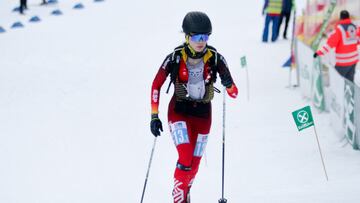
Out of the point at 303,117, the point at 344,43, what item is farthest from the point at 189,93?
the point at 344,43

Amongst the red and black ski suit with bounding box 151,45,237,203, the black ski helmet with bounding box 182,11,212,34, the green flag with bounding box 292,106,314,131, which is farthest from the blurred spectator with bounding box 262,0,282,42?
the black ski helmet with bounding box 182,11,212,34

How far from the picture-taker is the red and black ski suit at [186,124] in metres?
5.34

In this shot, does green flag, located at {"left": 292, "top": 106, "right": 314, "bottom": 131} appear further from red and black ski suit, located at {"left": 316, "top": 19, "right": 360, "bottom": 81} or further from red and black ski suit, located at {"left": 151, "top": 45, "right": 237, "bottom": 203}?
red and black ski suit, located at {"left": 316, "top": 19, "right": 360, "bottom": 81}

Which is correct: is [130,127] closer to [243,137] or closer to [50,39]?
[243,137]

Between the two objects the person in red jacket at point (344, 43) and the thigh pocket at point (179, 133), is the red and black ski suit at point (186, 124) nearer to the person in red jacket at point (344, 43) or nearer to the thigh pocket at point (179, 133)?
the thigh pocket at point (179, 133)

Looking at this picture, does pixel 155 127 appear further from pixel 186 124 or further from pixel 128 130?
pixel 128 130

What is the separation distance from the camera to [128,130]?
34.5ft

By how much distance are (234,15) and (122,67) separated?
9.93 meters

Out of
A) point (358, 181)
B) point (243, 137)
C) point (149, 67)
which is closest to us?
point (358, 181)

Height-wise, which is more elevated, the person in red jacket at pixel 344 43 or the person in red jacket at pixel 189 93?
the person in red jacket at pixel 344 43

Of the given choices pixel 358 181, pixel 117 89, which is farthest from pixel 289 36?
pixel 358 181

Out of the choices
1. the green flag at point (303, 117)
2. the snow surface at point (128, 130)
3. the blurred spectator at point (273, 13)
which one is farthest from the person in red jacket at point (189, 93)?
the blurred spectator at point (273, 13)

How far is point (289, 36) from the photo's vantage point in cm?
2053

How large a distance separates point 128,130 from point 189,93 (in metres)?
5.22
